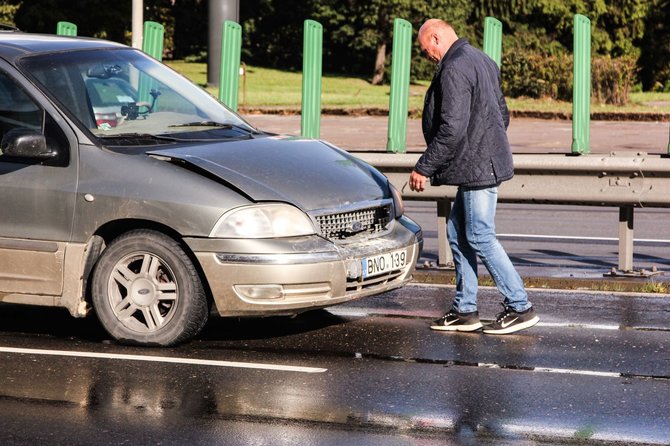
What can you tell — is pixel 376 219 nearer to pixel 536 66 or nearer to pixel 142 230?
pixel 142 230

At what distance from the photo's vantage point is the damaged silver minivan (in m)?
7.13

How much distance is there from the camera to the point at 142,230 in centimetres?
735

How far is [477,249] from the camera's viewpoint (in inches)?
309

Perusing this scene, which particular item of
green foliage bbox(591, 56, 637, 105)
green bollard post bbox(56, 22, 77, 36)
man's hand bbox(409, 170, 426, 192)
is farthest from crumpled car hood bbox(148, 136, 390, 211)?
green foliage bbox(591, 56, 637, 105)

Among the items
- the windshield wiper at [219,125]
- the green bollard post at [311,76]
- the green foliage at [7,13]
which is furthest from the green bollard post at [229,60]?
the green foliage at [7,13]

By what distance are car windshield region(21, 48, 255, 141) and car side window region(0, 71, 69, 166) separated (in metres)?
0.13

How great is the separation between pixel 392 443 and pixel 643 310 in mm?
3620

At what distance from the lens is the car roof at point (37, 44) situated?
788cm

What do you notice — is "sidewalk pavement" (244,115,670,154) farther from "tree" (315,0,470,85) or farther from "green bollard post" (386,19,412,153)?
"tree" (315,0,470,85)

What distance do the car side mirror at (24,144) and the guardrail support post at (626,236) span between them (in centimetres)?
437

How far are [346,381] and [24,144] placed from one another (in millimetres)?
2239

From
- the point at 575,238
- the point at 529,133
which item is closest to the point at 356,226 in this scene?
the point at 575,238

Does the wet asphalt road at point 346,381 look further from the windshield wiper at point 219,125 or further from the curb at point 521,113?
the curb at point 521,113

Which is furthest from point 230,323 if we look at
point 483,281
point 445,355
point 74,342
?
point 483,281
